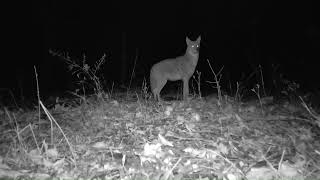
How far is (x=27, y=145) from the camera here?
3.63 meters

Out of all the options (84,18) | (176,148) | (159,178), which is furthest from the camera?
(84,18)

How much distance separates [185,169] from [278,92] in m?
4.31

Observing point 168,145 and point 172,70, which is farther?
point 172,70

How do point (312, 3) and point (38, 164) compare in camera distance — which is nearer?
point (38, 164)

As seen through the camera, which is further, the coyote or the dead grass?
the coyote

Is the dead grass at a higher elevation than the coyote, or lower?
lower

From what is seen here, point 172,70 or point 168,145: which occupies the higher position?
point 172,70

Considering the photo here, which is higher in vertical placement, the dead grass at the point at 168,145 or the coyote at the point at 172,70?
the coyote at the point at 172,70

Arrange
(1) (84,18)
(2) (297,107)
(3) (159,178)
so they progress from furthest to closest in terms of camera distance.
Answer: (1) (84,18) → (2) (297,107) → (3) (159,178)

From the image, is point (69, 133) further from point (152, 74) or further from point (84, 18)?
point (84, 18)

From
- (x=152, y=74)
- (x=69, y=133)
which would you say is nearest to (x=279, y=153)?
(x=69, y=133)

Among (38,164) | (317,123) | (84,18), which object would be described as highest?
(84,18)

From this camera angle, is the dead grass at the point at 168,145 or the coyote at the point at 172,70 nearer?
the dead grass at the point at 168,145

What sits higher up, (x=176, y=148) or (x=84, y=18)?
(x=84, y=18)
